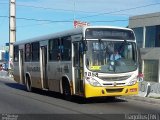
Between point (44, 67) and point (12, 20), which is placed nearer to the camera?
point (44, 67)

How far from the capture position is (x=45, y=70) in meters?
20.5

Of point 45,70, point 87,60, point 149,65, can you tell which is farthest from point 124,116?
point 149,65

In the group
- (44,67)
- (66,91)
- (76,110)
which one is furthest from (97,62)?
(44,67)

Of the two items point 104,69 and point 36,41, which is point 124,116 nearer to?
point 104,69

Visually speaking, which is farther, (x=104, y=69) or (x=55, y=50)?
(x=55, y=50)

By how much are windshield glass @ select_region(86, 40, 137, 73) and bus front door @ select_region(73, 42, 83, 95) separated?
43cm

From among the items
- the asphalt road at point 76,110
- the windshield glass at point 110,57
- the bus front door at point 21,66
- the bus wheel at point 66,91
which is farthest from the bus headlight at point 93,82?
the bus front door at point 21,66

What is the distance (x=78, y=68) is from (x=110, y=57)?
133 centimetres

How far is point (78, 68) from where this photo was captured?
16.4 meters

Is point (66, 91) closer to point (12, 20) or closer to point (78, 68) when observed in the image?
point (78, 68)

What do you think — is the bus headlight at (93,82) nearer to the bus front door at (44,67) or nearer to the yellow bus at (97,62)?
the yellow bus at (97,62)

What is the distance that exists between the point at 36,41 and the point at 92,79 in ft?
22.6

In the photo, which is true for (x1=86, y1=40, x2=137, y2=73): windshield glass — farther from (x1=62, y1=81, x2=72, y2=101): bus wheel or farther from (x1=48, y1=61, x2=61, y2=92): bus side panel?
(x1=48, y1=61, x2=61, y2=92): bus side panel

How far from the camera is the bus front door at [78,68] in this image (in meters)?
16.1
